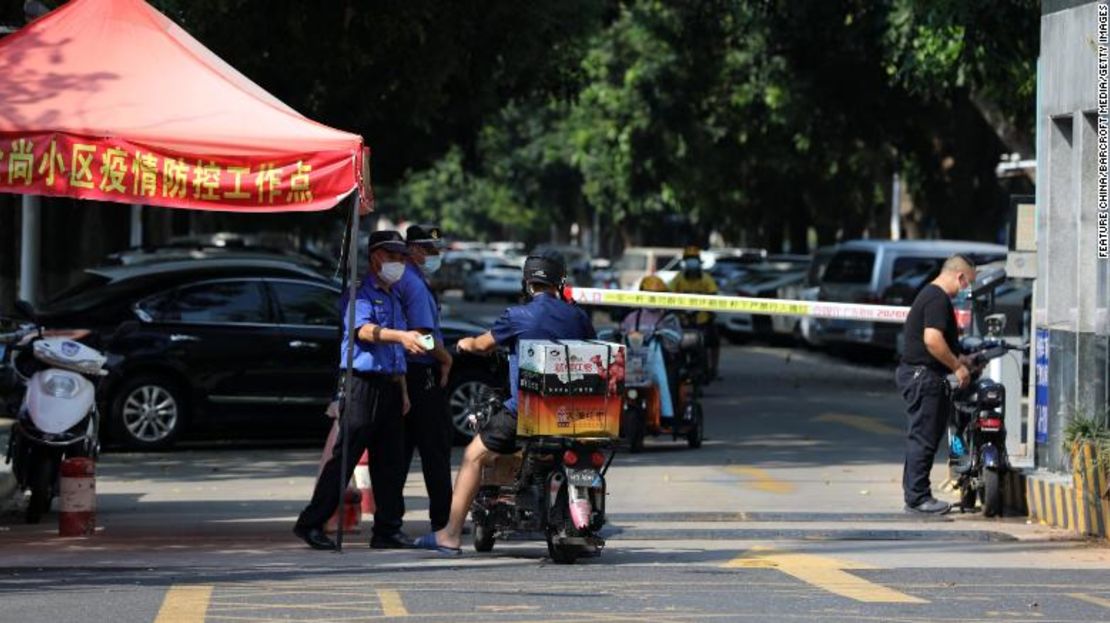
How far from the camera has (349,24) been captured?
2209 centimetres

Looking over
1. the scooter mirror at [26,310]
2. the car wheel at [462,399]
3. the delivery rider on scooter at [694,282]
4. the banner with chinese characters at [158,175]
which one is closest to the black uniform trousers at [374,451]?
the banner with chinese characters at [158,175]

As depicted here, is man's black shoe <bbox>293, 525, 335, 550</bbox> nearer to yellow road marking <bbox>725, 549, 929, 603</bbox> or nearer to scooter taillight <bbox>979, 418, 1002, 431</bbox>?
yellow road marking <bbox>725, 549, 929, 603</bbox>

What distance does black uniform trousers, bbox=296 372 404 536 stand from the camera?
39.6 ft

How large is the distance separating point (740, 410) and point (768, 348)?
50.9ft

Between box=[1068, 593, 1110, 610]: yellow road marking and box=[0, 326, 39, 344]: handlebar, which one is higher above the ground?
box=[0, 326, 39, 344]: handlebar

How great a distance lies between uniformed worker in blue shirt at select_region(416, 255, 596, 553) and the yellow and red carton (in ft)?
0.48

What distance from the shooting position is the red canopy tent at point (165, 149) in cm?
1170

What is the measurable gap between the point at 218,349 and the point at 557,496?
7.89 m

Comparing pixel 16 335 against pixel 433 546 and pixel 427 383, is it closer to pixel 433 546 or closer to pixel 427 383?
pixel 427 383

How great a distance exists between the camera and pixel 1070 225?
14570 millimetres

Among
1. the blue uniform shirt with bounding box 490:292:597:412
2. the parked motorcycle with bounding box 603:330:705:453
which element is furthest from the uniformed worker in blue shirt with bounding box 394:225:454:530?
A: the parked motorcycle with bounding box 603:330:705:453

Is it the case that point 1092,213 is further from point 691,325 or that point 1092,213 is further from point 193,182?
point 691,325

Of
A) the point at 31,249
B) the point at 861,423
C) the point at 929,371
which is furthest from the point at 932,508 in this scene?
the point at 31,249

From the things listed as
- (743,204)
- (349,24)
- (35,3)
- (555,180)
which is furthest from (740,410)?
(555,180)
